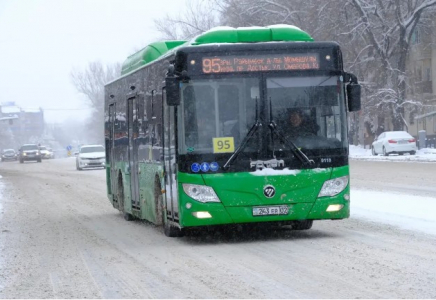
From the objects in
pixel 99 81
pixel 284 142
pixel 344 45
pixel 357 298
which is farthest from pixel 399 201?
pixel 99 81

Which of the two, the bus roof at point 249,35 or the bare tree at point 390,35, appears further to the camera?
the bare tree at point 390,35

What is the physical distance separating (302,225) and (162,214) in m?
2.15

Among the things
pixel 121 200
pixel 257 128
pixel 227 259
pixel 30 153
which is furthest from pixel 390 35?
pixel 227 259

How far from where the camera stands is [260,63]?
13438mm

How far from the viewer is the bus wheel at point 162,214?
1462 cm

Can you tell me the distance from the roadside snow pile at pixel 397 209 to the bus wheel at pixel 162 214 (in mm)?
3329

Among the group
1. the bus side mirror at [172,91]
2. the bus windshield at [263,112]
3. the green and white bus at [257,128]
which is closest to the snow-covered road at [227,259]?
the green and white bus at [257,128]

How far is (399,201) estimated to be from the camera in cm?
2016

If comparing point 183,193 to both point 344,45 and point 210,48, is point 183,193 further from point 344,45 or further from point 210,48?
point 344,45

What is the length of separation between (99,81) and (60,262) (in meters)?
132

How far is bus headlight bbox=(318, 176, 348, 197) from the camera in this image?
44.1ft

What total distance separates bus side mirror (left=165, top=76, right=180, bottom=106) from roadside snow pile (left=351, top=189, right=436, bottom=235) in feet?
12.8

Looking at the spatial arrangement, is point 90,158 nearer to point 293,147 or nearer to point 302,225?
point 302,225

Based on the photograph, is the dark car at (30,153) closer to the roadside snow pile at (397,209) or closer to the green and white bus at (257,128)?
the roadside snow pile at (397,209)
